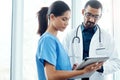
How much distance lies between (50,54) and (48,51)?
2 cm

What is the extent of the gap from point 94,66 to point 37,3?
3.91 feet

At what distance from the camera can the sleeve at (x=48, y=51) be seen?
1.23 metres

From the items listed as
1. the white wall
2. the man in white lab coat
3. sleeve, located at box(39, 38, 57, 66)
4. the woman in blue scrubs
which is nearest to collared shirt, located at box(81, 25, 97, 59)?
the man in white lab coat

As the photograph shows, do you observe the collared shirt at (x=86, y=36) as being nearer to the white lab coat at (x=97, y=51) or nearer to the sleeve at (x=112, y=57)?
the white lab coat at (x=97, y=51)

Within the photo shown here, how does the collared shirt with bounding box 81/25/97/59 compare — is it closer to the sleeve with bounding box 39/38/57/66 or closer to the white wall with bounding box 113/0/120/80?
the sleeve with bounding box 39/38/57/66

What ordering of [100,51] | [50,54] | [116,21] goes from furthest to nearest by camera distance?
A: [116,21] < [100,51] < [50,54]

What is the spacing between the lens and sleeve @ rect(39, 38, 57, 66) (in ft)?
4.02

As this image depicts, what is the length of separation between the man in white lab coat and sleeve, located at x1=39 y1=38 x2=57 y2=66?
0.58m

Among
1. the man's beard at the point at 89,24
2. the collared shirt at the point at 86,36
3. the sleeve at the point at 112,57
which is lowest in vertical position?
the sleeve at the point at 112,57

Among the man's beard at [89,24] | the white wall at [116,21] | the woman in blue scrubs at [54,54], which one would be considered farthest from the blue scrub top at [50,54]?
the white wall at [116,21]

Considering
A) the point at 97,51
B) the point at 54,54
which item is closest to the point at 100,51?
the point at 97,51

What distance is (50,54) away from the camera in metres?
1.24

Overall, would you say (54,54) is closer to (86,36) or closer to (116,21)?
(86,36)
